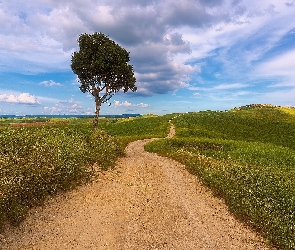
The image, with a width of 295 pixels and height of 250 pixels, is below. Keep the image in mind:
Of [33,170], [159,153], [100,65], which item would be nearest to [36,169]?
[33,170]

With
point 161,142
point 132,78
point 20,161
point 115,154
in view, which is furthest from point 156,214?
point 132,78

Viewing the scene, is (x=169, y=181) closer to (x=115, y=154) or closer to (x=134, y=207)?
(x=134, y=207)

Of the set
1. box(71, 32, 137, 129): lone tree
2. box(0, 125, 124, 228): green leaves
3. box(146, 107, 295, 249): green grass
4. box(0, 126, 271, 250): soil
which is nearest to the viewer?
box(0, 126, 271, 250): soil

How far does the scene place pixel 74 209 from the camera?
17297 millimetres

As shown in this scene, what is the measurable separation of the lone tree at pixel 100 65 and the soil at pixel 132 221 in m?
29.1

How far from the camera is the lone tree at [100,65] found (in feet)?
158

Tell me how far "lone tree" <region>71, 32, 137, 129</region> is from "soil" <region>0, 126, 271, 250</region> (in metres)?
29.1

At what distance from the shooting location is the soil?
14.0m

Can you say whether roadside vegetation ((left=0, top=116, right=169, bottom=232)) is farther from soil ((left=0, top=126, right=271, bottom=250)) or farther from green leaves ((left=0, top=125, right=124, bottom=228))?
soil ((left=0, top=126, right=271, bottom=250))

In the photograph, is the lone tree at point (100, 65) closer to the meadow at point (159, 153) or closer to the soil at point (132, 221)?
the meadow at point (159, 153)

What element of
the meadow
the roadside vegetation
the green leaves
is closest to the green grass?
the meadow

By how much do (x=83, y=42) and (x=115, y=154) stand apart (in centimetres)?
2643

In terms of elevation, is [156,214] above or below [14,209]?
below

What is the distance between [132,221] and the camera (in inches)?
645
